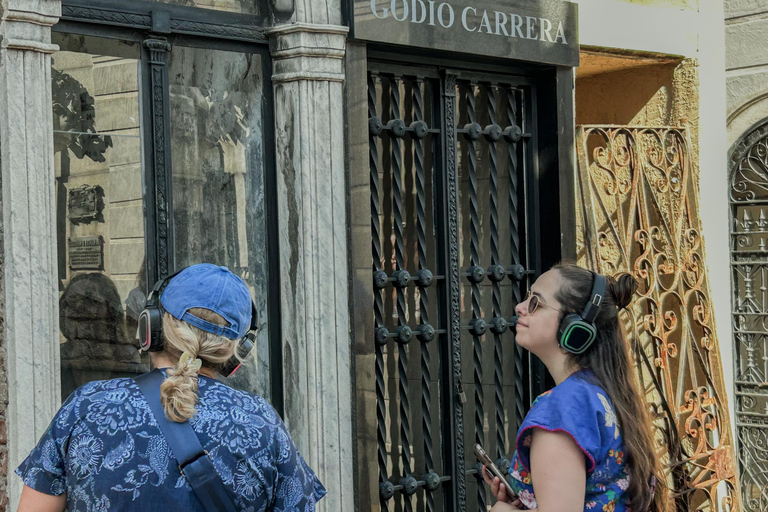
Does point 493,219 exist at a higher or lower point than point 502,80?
lower

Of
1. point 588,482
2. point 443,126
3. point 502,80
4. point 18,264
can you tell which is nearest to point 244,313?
point 588,482

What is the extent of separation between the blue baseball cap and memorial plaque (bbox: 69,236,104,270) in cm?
206

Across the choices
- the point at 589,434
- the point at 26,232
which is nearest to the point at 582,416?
the point at 589,434

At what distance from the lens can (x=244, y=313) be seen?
260cm

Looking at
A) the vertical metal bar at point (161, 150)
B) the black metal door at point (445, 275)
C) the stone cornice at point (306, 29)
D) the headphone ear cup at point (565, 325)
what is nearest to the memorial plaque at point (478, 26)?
the stone cornice at point (306, 29)

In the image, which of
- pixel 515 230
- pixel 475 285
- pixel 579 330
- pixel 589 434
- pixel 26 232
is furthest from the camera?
pixel 515 230

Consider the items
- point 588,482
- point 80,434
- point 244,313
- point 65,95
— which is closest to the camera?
point 80,434

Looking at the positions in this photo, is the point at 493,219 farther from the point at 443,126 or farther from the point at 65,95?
the point at 65,95

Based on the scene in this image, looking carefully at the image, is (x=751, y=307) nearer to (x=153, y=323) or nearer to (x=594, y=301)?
(x=594, y=301)

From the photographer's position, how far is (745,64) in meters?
7.32

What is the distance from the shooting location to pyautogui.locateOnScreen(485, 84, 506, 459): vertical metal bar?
603 cm

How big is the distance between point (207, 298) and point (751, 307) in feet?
18.6

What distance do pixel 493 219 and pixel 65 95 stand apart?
2.57m

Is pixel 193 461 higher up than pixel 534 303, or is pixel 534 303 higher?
pixel 534 303
